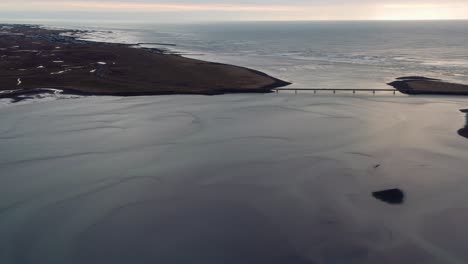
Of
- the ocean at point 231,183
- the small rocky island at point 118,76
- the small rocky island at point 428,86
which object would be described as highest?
the small rocky island at point 428,86

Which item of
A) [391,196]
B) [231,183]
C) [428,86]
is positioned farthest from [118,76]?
[391,196]

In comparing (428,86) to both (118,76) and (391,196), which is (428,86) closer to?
(391,196)

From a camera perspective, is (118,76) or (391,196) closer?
(391,196)

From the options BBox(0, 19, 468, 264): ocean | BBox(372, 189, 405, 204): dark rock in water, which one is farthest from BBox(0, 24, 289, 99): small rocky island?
BBox(372, 189, 405, 204): dark rock in water

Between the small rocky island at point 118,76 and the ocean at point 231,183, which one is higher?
the small rocky island at point 118,76

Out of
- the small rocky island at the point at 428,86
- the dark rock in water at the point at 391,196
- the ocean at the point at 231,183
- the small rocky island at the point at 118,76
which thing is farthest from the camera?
the small rocky island at the point at 118,76

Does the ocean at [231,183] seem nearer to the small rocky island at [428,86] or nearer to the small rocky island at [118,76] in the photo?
the small rocky island at [428,86]

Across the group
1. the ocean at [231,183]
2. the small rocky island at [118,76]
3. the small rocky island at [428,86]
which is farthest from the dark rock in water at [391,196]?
the small rocky island at [428,86]

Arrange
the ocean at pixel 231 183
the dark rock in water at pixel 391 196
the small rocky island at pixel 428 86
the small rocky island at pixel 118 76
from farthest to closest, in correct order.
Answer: the small rocky island at pixel 118 76
the small rocky island at pixel 428 86
the dark rock in water at pixel 391 196
the ocean at pixel 231 183
